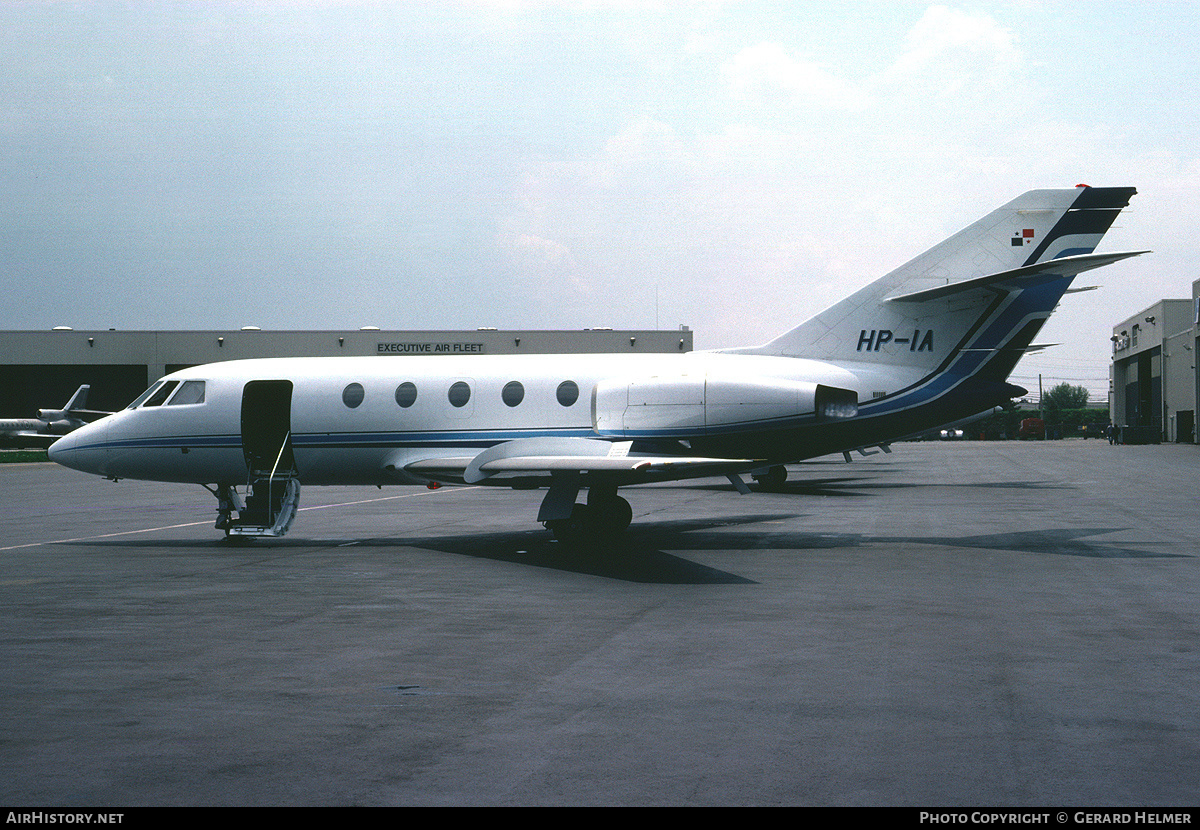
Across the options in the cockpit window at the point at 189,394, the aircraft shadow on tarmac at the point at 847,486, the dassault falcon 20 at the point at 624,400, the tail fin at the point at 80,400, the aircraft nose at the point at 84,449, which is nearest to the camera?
the dassault falcon 20 at the point at 624,400

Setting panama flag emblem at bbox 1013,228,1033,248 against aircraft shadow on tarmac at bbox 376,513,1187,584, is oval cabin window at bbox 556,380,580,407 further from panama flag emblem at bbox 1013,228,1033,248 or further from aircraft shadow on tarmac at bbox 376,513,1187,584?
panama flag emblem at bbox 1013,228,1033,248

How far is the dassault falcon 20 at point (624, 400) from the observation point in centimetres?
1783

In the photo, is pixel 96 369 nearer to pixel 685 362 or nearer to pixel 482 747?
pixel 685 362

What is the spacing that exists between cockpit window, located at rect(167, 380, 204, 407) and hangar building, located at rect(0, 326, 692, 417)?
143 feet

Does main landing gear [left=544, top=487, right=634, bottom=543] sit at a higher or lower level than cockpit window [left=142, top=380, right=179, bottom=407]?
lower

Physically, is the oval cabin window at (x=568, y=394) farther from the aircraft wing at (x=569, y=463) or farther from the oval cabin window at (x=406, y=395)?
the oval cabin window at (x=406, y=395)

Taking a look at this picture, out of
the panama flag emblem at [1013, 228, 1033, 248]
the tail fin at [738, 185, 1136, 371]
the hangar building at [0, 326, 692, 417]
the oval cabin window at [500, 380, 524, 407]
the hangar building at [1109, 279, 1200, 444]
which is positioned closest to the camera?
the tail fin at [738, 185, 1136, 371]

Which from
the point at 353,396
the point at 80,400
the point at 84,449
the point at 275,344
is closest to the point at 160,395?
the point at 84,449

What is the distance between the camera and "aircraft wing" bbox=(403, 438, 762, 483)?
49.2ft

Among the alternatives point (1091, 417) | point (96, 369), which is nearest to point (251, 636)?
point (96, 369)

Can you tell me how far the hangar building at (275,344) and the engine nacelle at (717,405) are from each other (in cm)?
4624

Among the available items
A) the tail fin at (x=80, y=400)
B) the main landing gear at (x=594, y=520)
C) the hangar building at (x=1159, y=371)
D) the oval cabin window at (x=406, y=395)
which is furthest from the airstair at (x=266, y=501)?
the hangar building at (x=1159, y=371)

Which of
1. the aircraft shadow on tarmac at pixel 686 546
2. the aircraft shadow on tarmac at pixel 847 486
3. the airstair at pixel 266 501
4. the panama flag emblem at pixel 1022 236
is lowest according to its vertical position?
the aircraft shadow on tarmac at pixel 686 546

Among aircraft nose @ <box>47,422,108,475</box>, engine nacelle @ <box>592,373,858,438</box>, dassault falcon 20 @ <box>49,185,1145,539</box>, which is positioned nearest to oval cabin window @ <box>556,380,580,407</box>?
dassault falcon 20 @ <box>49,185,1145,539</box>
